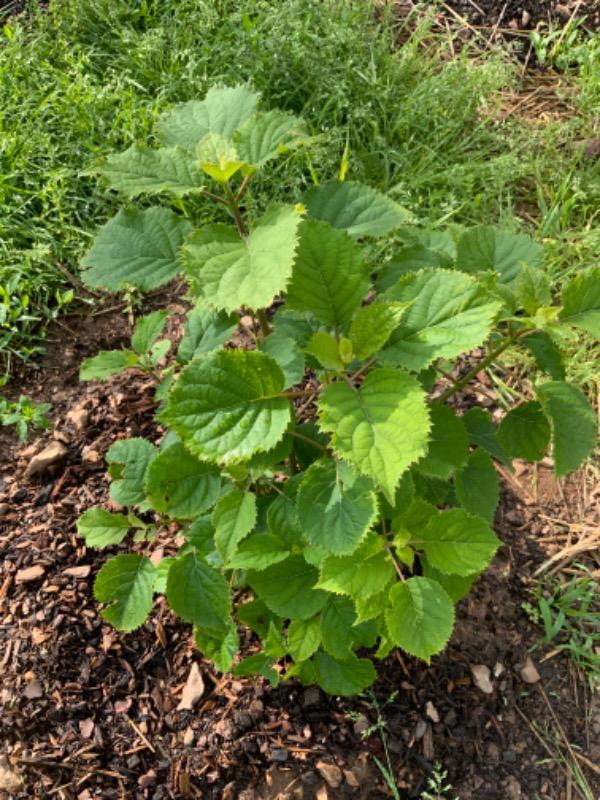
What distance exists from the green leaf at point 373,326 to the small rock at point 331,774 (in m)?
1.23

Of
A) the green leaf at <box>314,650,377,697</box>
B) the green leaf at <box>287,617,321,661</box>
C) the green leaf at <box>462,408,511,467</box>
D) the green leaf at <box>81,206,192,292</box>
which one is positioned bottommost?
the green leaf at <box>314,650,377,697</box>

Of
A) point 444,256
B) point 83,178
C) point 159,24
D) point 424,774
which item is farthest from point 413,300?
point 159,24

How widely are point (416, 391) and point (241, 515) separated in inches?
19.6

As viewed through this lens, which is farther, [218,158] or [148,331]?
[148,331]

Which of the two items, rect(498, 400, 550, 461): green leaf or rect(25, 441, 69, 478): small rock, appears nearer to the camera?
rect(498, 400, 550, 461): green leaf

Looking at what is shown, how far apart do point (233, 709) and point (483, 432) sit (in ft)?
3.37

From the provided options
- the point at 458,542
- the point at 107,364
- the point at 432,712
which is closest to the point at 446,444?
the point at 458,542

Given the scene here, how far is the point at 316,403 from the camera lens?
1351 mm

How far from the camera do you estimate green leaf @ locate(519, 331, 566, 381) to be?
1435 mm

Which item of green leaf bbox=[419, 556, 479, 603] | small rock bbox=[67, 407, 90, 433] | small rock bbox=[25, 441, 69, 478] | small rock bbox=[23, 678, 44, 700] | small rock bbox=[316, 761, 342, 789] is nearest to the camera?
green leaf bbox=[419, 556, 479, 603]

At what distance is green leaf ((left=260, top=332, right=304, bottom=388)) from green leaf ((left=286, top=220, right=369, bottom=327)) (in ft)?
0.29

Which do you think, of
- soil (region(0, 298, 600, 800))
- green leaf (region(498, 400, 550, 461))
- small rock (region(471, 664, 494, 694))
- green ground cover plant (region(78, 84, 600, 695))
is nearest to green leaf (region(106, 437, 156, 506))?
green ground cover plant (region(78, 84, 600, 695))

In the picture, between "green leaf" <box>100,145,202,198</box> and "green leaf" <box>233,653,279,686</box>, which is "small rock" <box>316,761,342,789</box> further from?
"green leaf" <box>100,145,202,198</box>

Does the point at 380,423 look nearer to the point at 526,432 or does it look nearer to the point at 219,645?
the point at 526,432
